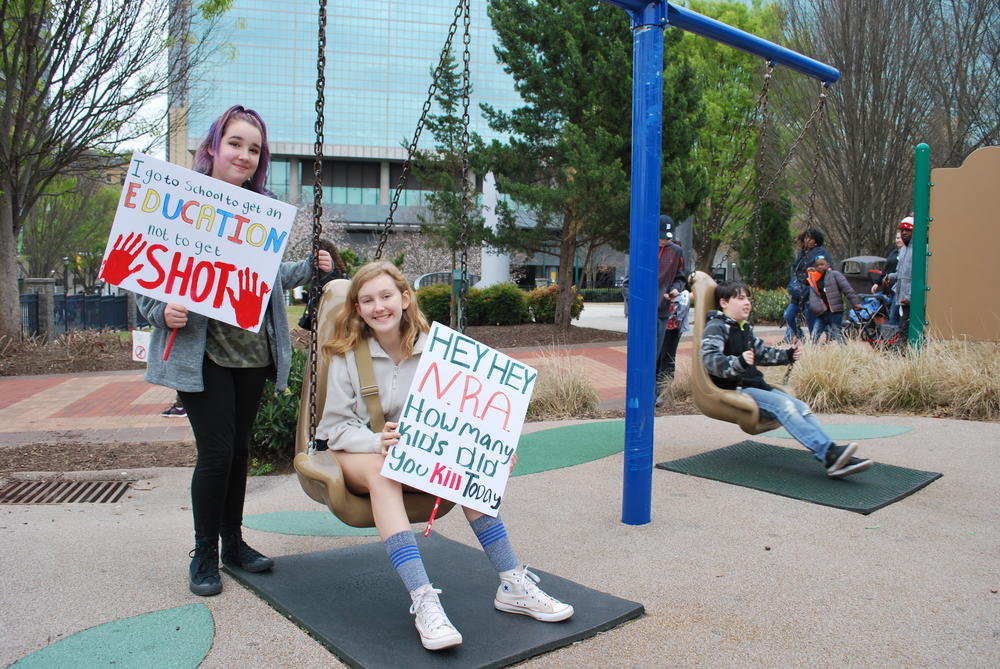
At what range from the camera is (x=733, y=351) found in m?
5.25

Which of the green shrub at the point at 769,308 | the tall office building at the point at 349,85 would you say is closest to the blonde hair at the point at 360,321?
the green shrub at the point at 769,308

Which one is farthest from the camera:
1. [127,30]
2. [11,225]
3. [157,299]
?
[11,225]

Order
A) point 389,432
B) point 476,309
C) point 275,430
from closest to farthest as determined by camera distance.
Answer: point 389,432
point 275,430
point 476,309

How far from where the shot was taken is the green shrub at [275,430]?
19.2 ft

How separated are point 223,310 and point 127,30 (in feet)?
35.7

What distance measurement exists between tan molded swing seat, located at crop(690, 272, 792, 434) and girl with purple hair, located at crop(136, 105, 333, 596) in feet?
9.13

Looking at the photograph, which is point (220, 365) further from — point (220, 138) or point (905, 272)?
point (905, 272)

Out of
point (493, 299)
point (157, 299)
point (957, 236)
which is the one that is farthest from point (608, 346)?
point (157, 299)

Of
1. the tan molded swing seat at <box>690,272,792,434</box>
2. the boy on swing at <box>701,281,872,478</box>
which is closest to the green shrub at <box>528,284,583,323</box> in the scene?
the tan molded swing seat at <box>690,272,792,434</box>

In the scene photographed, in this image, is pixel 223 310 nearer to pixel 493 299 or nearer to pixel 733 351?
pixel 733 351

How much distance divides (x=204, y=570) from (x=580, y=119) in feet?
47.8

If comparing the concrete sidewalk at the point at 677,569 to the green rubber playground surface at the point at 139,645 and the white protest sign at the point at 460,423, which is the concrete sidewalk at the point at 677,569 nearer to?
the green rubber playground surface at the point at 139,645

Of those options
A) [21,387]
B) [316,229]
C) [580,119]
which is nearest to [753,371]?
[316,229]

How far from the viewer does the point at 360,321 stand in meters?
3.15
